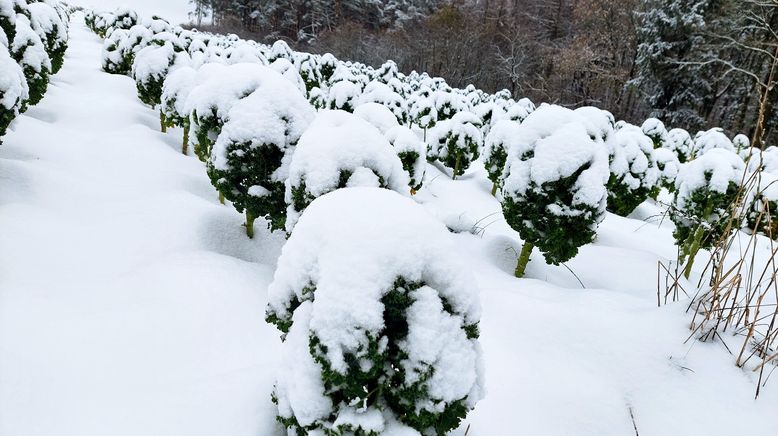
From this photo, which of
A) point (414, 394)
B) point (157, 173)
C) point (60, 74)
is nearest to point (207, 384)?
point (414, 394)

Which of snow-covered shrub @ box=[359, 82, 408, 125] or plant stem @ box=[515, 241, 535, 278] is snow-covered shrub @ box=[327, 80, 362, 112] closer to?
snow-covered shrub @ box=[359, 82, 408, 125]

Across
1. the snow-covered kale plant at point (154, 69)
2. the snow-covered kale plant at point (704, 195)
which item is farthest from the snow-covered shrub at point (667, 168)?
the snow-covered kale plant at point (154, 69)

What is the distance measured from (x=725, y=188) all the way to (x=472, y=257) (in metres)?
3.50

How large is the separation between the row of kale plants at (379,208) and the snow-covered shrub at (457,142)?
4 centimetres

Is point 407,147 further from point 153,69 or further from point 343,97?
point 153,69

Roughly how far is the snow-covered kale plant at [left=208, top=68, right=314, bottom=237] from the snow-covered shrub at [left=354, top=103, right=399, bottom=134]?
185 centimetres

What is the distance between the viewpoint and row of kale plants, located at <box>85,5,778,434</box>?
1928 millimetres

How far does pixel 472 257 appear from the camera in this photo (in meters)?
5.85

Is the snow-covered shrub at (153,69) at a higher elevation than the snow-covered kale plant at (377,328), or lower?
higher

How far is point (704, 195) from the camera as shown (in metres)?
5.76

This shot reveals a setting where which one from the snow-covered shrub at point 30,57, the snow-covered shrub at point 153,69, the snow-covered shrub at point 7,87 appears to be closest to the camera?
the snow-covered shrub at point 7,87

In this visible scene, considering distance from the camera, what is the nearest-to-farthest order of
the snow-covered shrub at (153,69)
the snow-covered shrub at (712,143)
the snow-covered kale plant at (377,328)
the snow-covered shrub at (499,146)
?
the snow-covered kale plant at (377,328)
the snow-covered shrub at (499,146)
the snow-covered shrub at (153,69)
the snow-covered shrub at (712,143)

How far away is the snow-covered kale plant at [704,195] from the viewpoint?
220 inches

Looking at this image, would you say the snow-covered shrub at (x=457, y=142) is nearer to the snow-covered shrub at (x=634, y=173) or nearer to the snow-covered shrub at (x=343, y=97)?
the snow-covered shrub at (x=343, y=97)
